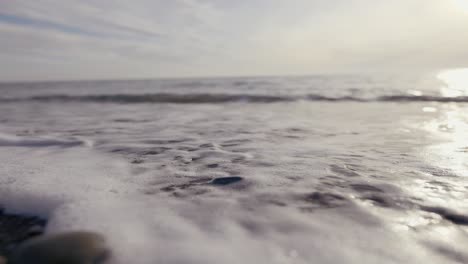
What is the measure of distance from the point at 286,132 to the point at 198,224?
8.51ft

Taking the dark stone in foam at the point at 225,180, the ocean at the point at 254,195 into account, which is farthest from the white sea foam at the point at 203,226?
the dark stone in foam at the point at 225,180

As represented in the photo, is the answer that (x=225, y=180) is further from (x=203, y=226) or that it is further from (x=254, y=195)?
(x=203, y=226)

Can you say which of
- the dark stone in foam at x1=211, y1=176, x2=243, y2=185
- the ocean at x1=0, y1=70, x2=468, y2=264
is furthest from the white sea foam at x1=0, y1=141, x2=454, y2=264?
the dark stone in foam at x1=211, y1=176, x2=243, y2=185

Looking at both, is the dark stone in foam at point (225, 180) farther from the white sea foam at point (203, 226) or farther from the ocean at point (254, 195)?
the white sea foam at point (203, 226)

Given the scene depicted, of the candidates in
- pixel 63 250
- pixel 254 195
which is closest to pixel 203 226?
pixel 254 195

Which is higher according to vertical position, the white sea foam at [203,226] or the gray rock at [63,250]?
the gray rock at [63,250]

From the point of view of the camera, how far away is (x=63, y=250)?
1228 mm

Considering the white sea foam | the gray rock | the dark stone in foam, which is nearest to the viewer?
the gray rock

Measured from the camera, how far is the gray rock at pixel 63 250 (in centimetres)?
119

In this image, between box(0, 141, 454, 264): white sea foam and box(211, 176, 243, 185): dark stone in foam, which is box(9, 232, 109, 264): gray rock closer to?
box(0, 141, 454, 264): white sea foam

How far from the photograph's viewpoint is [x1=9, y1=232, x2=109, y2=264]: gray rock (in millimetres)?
1186

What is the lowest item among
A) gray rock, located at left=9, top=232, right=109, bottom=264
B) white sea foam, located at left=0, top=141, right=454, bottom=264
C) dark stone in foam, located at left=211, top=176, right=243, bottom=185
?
white sea foam, located at left=0, top=141, right=454, bottom=264

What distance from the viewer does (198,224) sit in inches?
63.7

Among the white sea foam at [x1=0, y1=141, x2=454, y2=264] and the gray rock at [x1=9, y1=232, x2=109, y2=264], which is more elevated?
the gray rock at [x1=9, y1=232, x2=109, y2=264]
